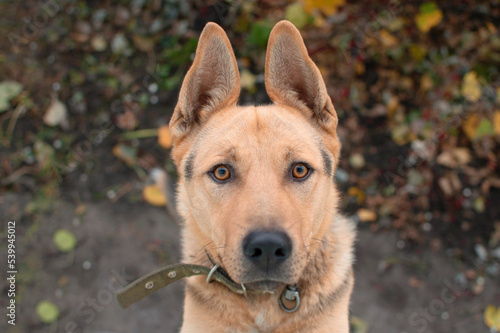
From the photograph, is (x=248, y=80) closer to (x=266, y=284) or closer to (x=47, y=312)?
(x=266, y=284)

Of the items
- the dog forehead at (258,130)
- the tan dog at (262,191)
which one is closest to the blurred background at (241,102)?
the tan dog at (262,191)

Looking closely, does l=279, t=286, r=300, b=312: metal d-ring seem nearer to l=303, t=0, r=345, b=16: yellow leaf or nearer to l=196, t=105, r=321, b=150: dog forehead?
l=196, t=105, r=321, b=150: dog forehead

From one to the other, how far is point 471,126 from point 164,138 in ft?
13.7

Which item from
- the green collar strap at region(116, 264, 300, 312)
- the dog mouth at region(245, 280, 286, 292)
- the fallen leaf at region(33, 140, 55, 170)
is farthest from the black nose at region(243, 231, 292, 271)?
the fallen leaf at region(33, 140, 55, 170)

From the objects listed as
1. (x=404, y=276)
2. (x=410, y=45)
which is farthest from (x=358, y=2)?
(x=404, y=276)

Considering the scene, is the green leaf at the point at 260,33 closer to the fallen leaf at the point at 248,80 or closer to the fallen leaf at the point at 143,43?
the fallen leaf at the point at 248,80

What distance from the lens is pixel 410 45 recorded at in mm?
5434

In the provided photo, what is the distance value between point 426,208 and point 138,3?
508 centimetres

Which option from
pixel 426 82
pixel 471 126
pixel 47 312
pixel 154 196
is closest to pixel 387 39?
pixel 426 82

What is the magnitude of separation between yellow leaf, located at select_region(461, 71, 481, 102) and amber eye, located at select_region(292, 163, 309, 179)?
3.50 meters

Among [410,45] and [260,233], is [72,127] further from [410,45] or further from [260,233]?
[410,45]

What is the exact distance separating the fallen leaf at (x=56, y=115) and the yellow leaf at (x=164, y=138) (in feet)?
4.59

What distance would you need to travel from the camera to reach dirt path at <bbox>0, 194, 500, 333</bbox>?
482cm

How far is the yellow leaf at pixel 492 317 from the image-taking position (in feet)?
15.3
